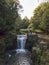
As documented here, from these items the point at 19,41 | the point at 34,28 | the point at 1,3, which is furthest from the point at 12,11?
the point at 34,28

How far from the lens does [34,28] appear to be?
32906mm

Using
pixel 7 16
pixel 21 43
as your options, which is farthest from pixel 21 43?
pixel 7 16

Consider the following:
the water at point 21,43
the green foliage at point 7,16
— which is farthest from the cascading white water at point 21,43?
the green foliage at point 7,16

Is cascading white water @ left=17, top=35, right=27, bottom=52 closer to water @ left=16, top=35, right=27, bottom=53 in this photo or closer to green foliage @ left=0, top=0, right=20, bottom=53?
water @ left=16, top=35, right=27, bottom=53

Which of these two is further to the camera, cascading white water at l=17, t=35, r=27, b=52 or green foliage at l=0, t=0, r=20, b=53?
cascading white water at l=17, t=35, r=27, b=52

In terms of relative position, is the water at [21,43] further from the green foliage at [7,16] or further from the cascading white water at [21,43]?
the green foliage at [7,16]

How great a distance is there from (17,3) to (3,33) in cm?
383

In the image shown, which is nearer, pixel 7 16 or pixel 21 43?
pixel 7 16

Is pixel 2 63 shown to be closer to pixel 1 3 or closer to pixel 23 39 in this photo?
pixel 1 3

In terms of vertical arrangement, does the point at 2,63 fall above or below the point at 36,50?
below

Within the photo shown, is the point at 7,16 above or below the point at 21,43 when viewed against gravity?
above

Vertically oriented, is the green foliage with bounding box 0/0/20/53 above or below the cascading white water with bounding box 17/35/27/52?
above

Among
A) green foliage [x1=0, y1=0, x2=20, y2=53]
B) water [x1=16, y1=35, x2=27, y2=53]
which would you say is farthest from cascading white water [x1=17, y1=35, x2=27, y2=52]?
green foliage [x1=0, y1=0, x2=20, y2=53]

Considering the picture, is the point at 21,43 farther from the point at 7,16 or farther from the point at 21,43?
the point at 7,16
